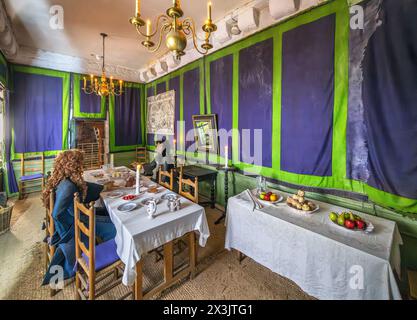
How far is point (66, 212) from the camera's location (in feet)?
6.04

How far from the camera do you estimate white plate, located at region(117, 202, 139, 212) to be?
1.96 metres

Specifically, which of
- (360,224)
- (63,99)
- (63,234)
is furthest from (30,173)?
(360,224)

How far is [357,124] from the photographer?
2025 mm

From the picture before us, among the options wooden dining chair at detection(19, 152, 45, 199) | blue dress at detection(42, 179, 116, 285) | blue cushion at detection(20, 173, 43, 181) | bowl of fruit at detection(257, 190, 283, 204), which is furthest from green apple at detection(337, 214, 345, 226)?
blue cushion at detection(20, 173, 43, 181)

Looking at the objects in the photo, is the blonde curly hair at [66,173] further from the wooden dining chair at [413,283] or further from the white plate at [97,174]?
the wooden dining chair at [413,283]

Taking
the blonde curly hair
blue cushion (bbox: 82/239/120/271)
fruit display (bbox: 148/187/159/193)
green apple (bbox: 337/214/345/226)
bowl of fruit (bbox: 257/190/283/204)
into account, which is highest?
the blonde curly hair

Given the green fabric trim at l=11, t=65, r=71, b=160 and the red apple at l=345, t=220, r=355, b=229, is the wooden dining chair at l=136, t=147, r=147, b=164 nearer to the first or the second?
the green fabric trim at l=11, t=65, r=71, b=160

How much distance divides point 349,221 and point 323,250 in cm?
36

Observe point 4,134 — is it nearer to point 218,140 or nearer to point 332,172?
point 218,140

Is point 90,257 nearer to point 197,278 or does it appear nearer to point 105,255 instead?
point 105,255

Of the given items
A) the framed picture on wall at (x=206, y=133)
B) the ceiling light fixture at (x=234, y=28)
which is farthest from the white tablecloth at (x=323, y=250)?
the ceiling light fixture at (x=234, y=28)

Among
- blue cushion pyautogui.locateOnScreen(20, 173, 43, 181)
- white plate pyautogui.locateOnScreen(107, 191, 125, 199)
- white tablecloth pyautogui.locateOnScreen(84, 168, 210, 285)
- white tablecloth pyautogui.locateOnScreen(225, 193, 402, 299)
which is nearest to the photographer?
white tablecloth pyautogui.locateOnScreen(225, 193, 402, 299)

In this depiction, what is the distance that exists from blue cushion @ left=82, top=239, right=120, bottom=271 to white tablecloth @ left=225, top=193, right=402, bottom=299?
1317 millimetres
